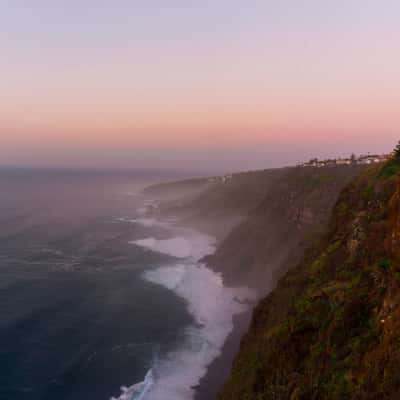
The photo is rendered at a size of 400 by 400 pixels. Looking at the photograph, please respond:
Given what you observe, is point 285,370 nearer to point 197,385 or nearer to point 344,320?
point 344,320

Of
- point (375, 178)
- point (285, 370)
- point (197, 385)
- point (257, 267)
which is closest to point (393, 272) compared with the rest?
point (285, 370)

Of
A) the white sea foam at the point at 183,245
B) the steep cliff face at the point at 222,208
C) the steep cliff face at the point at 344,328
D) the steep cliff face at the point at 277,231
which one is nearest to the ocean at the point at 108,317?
the white sea foam at the point at 183,245

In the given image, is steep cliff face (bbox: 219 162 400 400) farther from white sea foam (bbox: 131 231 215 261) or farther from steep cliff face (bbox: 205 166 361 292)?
white sea foam (bbox: 131 231 215 261)

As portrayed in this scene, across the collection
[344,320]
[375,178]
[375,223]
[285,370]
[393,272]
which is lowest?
[285,370]

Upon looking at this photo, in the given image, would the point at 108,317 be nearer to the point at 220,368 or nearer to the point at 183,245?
the point at 220,368

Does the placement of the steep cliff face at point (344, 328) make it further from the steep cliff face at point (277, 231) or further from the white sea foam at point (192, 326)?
the steep cliff face at point (277, 231)

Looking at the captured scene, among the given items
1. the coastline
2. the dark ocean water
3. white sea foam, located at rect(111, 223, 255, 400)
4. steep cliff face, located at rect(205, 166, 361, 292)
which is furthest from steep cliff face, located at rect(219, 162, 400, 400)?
steep cliff face, located at rect(205, 166, 361, 292)

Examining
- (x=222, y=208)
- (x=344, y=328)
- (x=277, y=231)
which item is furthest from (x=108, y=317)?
(x=222, y=208)
